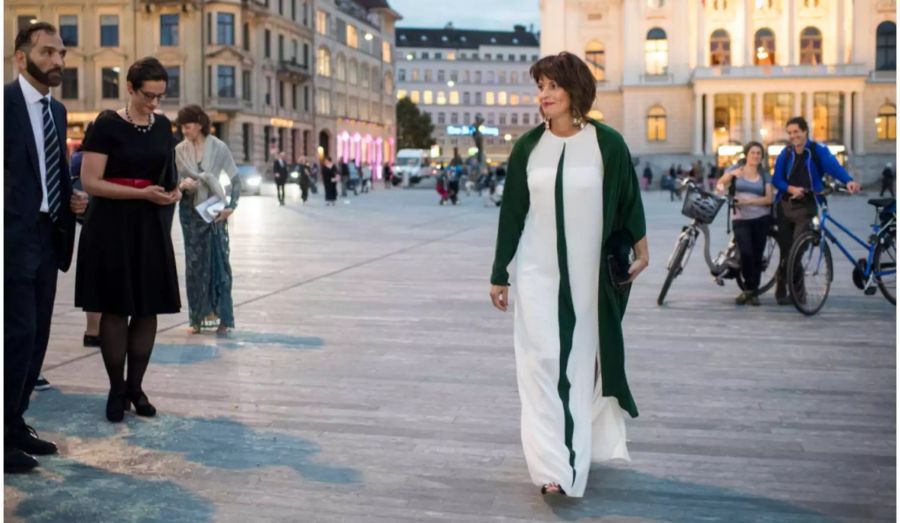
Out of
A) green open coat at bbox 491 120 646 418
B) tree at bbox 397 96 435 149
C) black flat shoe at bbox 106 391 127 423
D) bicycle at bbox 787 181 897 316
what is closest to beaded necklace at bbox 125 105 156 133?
black flat shoe at bbox 106 391 127 423

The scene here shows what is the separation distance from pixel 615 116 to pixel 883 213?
243 ft

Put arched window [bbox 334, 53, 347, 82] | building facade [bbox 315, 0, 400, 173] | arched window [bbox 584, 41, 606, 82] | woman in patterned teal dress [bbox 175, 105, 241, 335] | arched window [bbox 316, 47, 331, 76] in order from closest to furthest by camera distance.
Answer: woman in patterned teal dress [bbox 175, 105, 241, 335]
arched window [bbox 584, 41, 606, 82]
arched window [bbox 316, 47, 331, 76]
building facade [bbox 315, 0, 400, 173]
arched window [bbox 334, 53, 347, 82]

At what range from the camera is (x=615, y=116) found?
83.9 m

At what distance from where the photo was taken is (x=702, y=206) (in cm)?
1184

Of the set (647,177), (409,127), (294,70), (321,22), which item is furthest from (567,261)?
(409,127)

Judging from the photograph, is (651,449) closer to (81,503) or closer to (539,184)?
(539,184)

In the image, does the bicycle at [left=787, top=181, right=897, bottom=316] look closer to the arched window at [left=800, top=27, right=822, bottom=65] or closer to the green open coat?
the green open coat

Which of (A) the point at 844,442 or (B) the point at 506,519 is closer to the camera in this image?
(B) the point at 506,519

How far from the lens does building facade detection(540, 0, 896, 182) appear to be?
77750 mm

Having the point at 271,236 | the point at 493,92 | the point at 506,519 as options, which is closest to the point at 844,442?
the point at 506,519

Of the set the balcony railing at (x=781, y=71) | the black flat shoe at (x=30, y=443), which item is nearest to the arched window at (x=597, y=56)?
the balcony railing at (x=781, y=71)

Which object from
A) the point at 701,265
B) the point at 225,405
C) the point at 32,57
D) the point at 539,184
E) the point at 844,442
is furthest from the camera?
the point at 701,265

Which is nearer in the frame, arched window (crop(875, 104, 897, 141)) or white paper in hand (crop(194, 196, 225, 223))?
white paper in hand (crop(194, 196, 225, 223))

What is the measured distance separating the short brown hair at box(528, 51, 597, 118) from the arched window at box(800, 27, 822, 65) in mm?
79236
